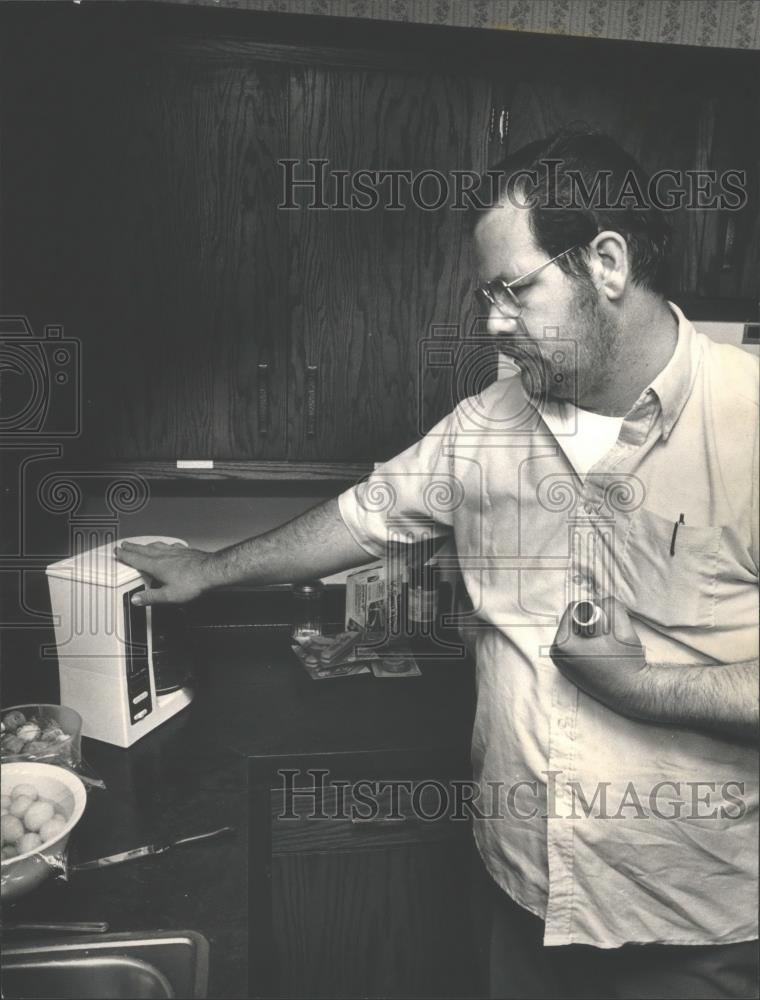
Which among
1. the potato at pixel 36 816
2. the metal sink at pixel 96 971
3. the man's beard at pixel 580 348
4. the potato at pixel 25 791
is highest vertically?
the man's beard at pixel 580 348

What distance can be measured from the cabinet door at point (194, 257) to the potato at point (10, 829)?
2.56 feet

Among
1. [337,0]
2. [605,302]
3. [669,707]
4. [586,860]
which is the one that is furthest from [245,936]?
[337,0]

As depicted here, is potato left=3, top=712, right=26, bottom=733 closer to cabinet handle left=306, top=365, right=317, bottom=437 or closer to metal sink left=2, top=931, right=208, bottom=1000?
metal sink left=2, top=931, right=208, bottom=1000

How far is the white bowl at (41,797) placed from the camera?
0.86 m

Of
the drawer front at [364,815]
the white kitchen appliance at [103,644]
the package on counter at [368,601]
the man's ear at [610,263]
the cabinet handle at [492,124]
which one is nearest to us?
the man's ear at [610,263]

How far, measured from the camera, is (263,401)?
1540mm

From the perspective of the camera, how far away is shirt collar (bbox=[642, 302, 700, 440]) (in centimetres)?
91

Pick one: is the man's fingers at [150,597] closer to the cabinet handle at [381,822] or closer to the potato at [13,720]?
the potato at [13,720]

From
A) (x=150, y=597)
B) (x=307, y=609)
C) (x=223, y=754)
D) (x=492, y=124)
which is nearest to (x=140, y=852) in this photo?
(x=223, y=754)

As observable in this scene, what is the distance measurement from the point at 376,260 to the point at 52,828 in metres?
1.06

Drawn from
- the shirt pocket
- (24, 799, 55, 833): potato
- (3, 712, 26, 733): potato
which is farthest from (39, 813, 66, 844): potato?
the shirt pocket

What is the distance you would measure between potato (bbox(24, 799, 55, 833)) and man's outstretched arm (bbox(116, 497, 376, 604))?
0.38 metres

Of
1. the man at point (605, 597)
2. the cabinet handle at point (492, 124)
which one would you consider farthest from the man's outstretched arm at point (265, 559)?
the cabinet handle at point (492, 124)

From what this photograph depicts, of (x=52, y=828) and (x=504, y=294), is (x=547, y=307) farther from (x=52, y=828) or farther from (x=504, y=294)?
(x=52, y=828)
